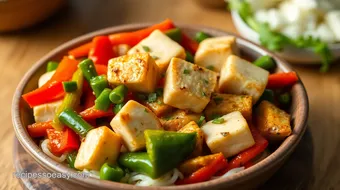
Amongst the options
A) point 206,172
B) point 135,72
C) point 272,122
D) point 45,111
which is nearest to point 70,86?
point 45,111

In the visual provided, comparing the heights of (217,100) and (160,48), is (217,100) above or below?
below

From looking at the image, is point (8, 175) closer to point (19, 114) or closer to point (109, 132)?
point (19, 114)

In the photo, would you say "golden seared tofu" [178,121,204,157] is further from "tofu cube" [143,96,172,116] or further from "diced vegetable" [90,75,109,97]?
"diced vegetable" [90,75,109,97]

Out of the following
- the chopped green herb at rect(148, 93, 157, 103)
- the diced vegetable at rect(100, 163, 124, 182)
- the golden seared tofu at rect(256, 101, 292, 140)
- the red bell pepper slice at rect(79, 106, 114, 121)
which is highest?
the chopped green herb at rect(148, 93, 157, 103)

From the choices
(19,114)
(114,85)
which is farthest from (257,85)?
(19,114)

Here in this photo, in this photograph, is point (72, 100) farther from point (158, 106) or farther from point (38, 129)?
point (158, 106)

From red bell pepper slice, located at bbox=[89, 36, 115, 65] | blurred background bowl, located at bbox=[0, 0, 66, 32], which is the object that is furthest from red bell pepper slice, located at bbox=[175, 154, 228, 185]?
blurred background bowl, located at bbox=[0, 0, 66, 32]
